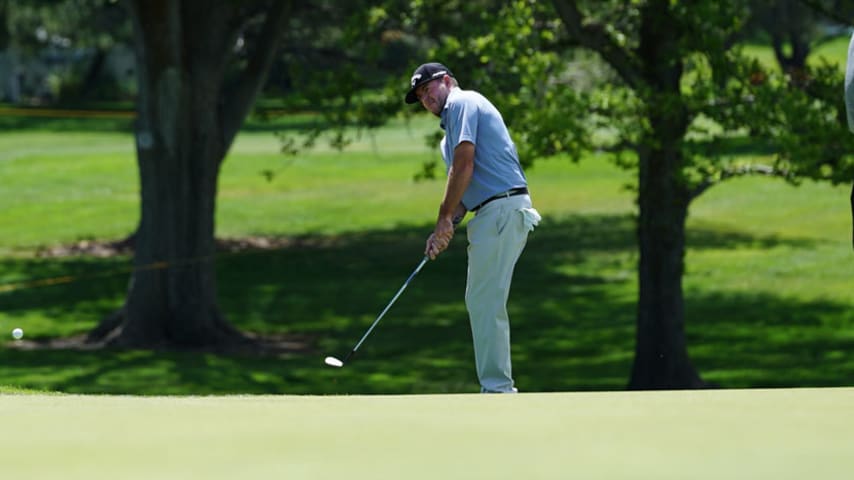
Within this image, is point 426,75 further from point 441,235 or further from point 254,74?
point 254,74

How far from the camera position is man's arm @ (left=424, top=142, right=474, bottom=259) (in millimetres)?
8428

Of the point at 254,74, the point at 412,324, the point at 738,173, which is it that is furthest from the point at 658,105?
the point at 412,324

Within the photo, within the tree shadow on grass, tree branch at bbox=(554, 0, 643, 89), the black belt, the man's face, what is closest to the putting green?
the black belt

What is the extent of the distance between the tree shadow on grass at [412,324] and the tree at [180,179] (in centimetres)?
75

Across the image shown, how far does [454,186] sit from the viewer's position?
8438 millimetres

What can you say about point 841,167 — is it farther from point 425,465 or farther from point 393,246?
point 393,246

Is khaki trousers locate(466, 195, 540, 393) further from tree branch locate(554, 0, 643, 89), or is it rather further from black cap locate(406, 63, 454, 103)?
tree branch locate(554, 0, 643, 89)

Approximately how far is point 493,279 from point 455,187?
56 centimetres

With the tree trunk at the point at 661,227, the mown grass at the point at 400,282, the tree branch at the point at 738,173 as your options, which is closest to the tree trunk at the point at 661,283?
the tree trunk at the point at 661,227

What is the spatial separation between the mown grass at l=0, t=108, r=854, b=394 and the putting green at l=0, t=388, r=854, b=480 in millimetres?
8270

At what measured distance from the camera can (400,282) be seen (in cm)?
2491

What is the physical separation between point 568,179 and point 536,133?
28.9 m

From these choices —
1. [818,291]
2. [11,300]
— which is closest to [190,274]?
[11,300]

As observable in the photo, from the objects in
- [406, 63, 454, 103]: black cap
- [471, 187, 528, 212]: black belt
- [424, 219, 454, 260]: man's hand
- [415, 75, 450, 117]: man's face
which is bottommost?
[424, 219, 454, 260]: man's hand
